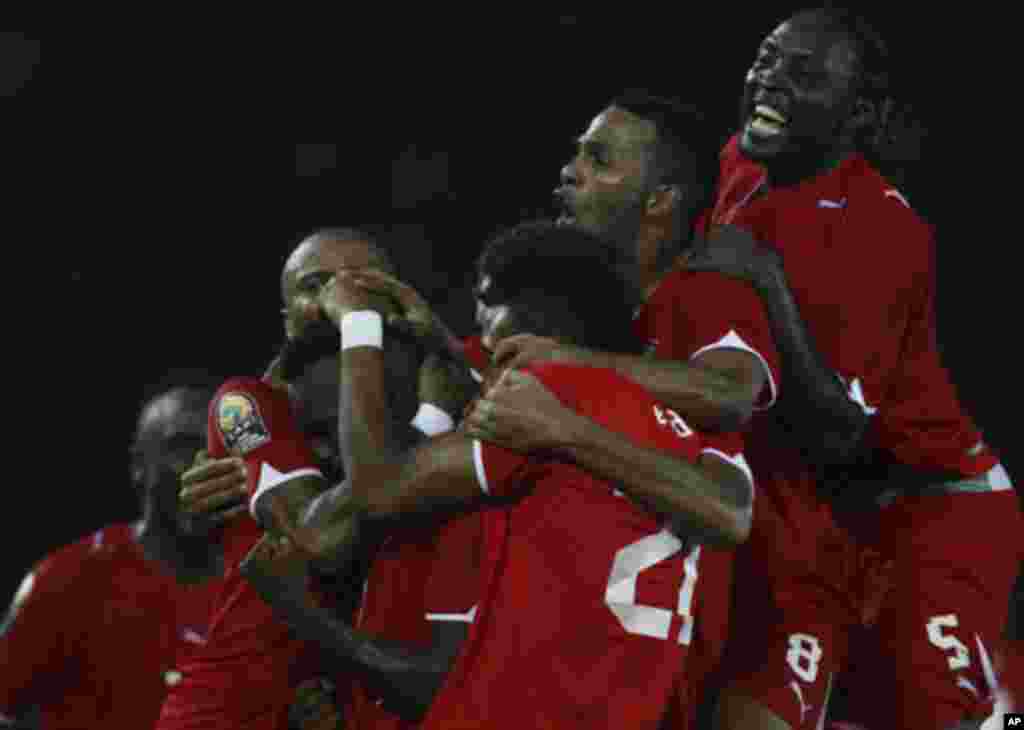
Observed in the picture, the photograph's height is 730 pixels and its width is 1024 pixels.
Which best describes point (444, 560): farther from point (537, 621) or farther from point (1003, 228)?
point (1003, 228)

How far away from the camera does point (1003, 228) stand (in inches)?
355

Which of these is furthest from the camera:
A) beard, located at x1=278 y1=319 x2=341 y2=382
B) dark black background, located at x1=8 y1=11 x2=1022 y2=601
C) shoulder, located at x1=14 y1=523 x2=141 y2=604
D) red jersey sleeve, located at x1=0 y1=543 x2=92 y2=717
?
dark black background, located at x1=8 y1=11 x2=1022 y2=601

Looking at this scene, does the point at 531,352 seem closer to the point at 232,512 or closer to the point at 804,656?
the point at 232,512

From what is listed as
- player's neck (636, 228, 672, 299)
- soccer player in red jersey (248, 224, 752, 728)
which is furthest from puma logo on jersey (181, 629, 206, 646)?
soccer player in red jersey (248, 224, 752, 728)

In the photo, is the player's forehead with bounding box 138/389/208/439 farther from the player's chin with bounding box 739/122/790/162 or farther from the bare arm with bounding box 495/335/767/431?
the bare arm with bounding box 495/335/767/431

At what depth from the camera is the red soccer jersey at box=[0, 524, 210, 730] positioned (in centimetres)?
614

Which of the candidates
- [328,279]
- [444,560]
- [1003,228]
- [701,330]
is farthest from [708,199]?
[1003,228]

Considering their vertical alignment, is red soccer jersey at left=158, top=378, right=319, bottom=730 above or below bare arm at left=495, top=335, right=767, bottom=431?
below

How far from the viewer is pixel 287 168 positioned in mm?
9625

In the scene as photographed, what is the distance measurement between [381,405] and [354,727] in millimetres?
618

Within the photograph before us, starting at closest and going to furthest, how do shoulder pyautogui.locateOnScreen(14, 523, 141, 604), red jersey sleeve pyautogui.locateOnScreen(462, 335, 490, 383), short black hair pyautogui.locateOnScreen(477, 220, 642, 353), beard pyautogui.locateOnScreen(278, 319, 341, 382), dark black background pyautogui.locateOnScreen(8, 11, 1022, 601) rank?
short black hair pyautogui.locateOnScreen(477, 220, 642, 353)
red jersey sleeve pyautogui.locateOnScreen(462, 335, 490, 383)
beard pyautogui.locateOnScreen(278, 319, 341, 382)
shoulder pyautogui.locateOnScreen(14, 523, 141, 604)
dark black background pyautogui.locateOnScreen(8, 11, 1022, 601)

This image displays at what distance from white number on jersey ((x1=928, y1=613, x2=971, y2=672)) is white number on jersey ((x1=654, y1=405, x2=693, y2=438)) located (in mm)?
1032

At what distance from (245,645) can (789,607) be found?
1119 mm

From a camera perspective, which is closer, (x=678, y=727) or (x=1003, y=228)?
(x=678, y=727)
